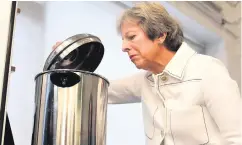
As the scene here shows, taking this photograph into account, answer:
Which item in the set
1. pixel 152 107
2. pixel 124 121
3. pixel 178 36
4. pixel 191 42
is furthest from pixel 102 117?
pixel 191 42

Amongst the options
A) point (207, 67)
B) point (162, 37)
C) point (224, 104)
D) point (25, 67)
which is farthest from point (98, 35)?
point (224, 104)

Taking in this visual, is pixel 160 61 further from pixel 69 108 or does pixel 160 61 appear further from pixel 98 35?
pixel 98 35

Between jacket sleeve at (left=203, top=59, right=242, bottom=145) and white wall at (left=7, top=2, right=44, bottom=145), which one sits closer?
jacket sleeve at (left=203, top=59, right=242, bottom=145)

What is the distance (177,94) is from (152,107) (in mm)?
88

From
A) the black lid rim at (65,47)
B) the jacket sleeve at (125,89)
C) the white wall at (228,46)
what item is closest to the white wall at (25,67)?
the jacket sleeve at (125,89)

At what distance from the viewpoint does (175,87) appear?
1116 millimetres

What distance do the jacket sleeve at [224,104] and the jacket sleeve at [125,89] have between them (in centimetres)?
26

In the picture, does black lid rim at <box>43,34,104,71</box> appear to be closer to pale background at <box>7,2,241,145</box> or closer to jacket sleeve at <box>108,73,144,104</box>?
jacket sleeve at <box>108,73,144,104</box>

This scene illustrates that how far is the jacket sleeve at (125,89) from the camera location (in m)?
1.24

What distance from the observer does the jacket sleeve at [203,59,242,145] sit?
3.27 feet

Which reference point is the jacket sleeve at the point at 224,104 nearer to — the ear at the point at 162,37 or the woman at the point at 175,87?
the woman at the point at 175,87

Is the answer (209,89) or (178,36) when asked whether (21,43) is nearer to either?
(178,36)

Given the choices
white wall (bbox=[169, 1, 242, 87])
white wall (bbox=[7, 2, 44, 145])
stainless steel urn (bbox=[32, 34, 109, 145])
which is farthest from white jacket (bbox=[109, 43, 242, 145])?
white wall (bbox=[169, 1, 242, 87])

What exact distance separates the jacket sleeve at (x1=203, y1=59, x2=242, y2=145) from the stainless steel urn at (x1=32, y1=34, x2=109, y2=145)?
315mm
